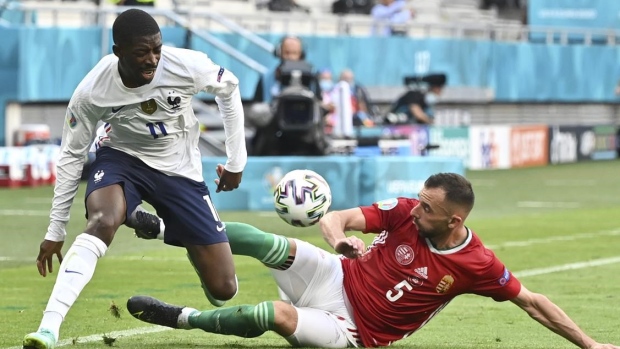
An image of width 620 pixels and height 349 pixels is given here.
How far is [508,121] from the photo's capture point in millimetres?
35875

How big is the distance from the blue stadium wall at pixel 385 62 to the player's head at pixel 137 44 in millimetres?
16499

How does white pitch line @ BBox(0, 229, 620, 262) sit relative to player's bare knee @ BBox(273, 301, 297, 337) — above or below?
below

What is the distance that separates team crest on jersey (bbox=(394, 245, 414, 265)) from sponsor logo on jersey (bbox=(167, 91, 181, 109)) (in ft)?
4.76

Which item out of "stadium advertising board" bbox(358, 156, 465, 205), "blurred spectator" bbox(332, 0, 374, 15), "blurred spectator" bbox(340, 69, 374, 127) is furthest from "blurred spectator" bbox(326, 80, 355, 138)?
"blurred spectator" bbox(332, 0, 374, 15)

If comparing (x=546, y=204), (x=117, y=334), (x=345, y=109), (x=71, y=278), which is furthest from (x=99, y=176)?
(x=345, y=109)

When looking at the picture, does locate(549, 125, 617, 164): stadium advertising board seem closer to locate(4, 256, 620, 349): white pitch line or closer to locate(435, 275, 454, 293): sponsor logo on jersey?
locate(4, 256, 620, 349): white pitch line

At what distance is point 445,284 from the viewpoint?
23.5ft

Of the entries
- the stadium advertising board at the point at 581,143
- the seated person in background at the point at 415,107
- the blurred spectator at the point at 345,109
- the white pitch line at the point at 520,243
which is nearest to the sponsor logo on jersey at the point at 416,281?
the white pitch line at the point at 520,243

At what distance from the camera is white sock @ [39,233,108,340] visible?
6.64 m

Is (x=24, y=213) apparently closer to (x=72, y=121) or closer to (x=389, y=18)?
(x=72, y=121)

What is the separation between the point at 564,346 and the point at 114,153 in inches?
112

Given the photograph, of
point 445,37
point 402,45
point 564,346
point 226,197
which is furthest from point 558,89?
point 564,346

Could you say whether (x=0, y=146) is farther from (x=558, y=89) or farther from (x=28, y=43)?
(x=558, y=89)

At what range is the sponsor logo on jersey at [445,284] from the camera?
7.14 m
